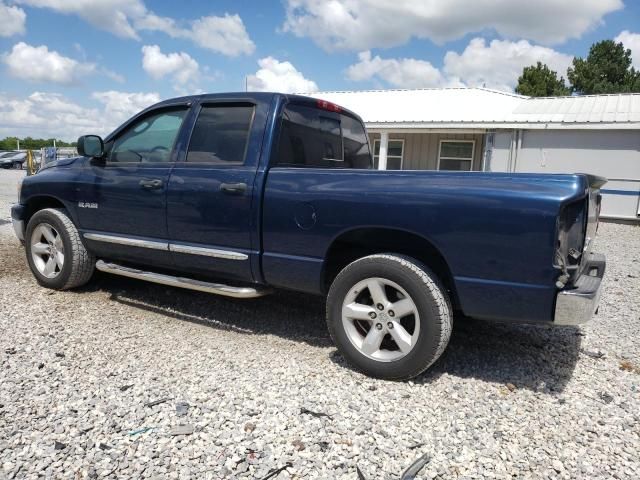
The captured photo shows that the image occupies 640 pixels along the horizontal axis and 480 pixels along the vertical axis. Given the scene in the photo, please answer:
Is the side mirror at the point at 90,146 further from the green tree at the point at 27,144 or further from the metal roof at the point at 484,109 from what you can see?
the green tree at the point at 27,144

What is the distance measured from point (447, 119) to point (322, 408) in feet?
46.7

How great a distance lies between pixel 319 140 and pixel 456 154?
1362 centimetres

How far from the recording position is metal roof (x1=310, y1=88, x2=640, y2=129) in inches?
548

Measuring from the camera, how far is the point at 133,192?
414 cm

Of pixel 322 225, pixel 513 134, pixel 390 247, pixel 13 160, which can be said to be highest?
pixel 513 134

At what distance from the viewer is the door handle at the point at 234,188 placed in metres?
3.54

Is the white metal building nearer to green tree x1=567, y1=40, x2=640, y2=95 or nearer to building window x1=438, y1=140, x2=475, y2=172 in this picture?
building window x1=438, y1=140, x2=475, y2=172

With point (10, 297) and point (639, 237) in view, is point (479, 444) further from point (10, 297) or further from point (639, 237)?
point (639, 237)

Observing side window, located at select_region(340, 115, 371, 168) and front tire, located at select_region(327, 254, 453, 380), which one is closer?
front tire, located at select_region(327, 254, 453, 380)

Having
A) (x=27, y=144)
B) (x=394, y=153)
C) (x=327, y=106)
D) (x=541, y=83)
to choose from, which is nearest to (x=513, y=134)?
(x=394, y=153)

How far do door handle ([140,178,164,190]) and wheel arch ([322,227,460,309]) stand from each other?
1.58 meters

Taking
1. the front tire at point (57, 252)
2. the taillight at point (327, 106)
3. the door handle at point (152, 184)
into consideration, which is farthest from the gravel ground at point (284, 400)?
the taillight at point (327, 106)

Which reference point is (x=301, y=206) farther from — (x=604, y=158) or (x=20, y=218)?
(x=604, y=158)

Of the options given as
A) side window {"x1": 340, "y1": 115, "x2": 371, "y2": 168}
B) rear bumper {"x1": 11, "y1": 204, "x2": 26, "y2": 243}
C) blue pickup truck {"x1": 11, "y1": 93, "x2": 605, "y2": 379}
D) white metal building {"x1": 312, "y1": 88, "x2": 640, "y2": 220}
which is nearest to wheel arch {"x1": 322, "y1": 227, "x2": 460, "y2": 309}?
blue pickup truck {"x1": 11, "y1": 93, "x2": 605, "y2": 379}
